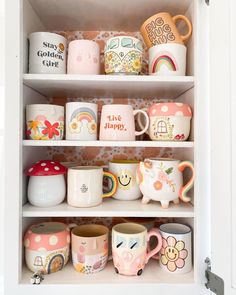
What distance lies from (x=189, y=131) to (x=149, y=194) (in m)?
0.20

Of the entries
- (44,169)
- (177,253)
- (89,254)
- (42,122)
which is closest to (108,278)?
(89,254)

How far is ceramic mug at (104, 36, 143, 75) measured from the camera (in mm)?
694

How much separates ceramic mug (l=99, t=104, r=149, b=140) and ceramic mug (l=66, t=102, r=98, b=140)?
0.12ft

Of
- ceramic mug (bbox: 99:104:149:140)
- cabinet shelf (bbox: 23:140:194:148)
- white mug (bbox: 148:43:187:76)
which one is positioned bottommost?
cabinet shelf (bbox: 23:140:194:148)

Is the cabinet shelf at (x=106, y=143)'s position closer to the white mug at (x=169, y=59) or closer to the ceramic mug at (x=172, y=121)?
the ceramic mug at (x=172, y=121)

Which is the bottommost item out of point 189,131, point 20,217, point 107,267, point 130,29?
point 107,267

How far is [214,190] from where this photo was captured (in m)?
0.61

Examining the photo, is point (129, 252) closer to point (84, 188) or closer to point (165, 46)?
point (84, 188)

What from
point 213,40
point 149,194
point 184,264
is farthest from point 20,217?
point 213,40

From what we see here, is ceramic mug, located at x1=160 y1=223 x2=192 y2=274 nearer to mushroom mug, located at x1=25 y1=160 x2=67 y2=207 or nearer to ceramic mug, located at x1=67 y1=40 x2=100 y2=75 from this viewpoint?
mushroom mug, located at x1=25 y1=160 x2=67 y2=207

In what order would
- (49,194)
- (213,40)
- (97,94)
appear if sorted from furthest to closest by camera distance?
(97,94) < (49,194) < (213,40)

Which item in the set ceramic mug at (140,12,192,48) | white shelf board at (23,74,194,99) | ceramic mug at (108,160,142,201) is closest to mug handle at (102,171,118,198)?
ceramic mug at (108,160,142,201)

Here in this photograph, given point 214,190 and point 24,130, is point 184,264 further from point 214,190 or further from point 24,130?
point 24,130

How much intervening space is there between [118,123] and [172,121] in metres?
0.14
